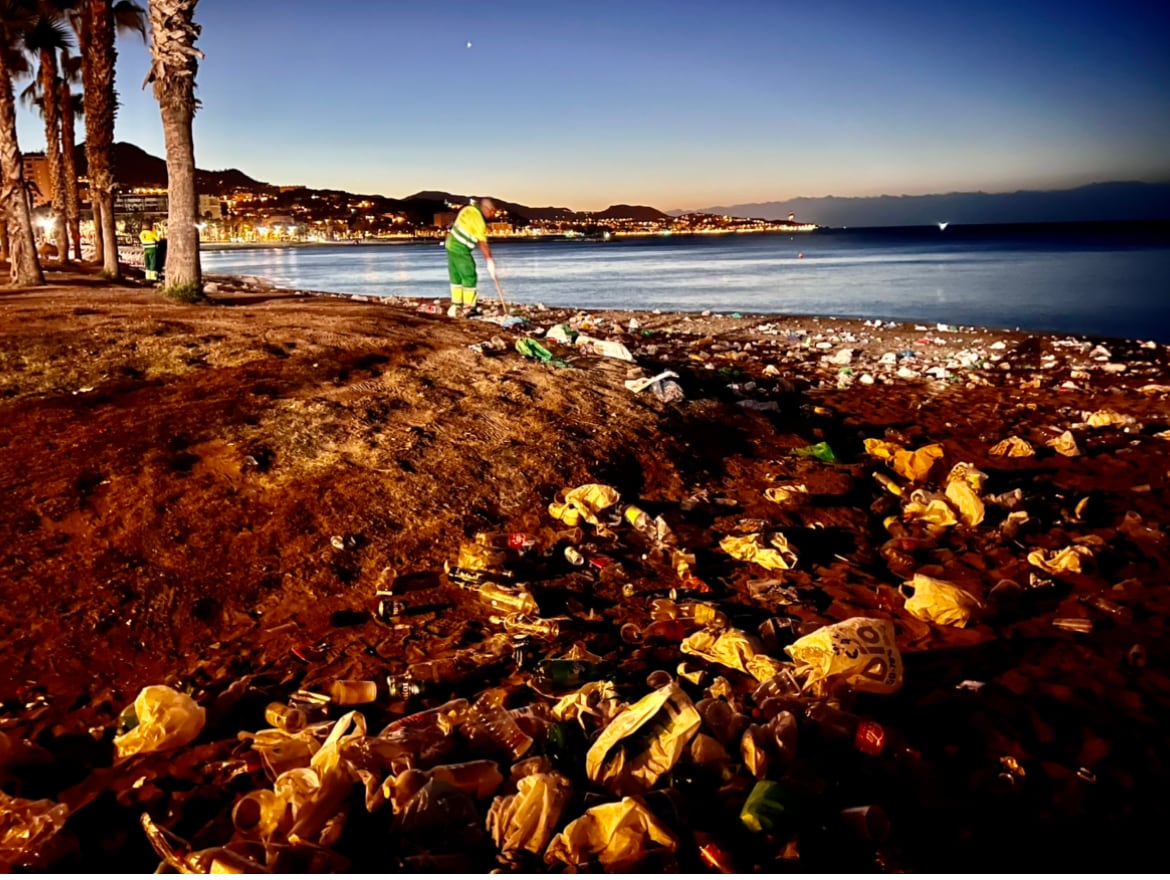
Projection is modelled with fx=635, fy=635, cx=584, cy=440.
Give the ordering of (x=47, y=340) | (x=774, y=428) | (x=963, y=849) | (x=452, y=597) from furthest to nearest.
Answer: (x=774, y=428) < (x=47, y=340) < (x=452, y=597) < (x=963, y=849)

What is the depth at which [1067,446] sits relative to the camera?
6.41m

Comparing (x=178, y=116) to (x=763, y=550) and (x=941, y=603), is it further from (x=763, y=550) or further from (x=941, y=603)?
(x=941, y=603)

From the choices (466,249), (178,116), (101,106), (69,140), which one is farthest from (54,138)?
(466,249)

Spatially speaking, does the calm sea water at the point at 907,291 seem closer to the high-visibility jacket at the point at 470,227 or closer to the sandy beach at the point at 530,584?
the high-visibility jacket at the point at 470,227

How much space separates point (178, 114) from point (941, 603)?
11859mm

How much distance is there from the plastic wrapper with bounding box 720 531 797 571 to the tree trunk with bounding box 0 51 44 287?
15108 mm

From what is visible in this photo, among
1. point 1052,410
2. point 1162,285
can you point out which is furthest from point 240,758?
point 1162,285

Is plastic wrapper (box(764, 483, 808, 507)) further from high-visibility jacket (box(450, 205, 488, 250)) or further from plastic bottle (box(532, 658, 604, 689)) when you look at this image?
high-visibility jacket (box(450, 205, 488, 250))

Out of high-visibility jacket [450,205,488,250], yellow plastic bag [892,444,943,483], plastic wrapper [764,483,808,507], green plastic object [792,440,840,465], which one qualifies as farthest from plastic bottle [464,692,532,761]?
high-visibility jacket [450,205,488,250]

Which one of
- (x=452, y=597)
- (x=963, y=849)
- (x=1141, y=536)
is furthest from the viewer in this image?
(x=1141, y=536)

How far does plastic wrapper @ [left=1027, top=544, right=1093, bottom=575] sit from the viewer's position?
4125 millimetres

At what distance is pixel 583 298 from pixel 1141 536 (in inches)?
883

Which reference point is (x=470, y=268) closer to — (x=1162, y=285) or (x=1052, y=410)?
(x=1052, y=410)

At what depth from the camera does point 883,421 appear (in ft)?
25.4
